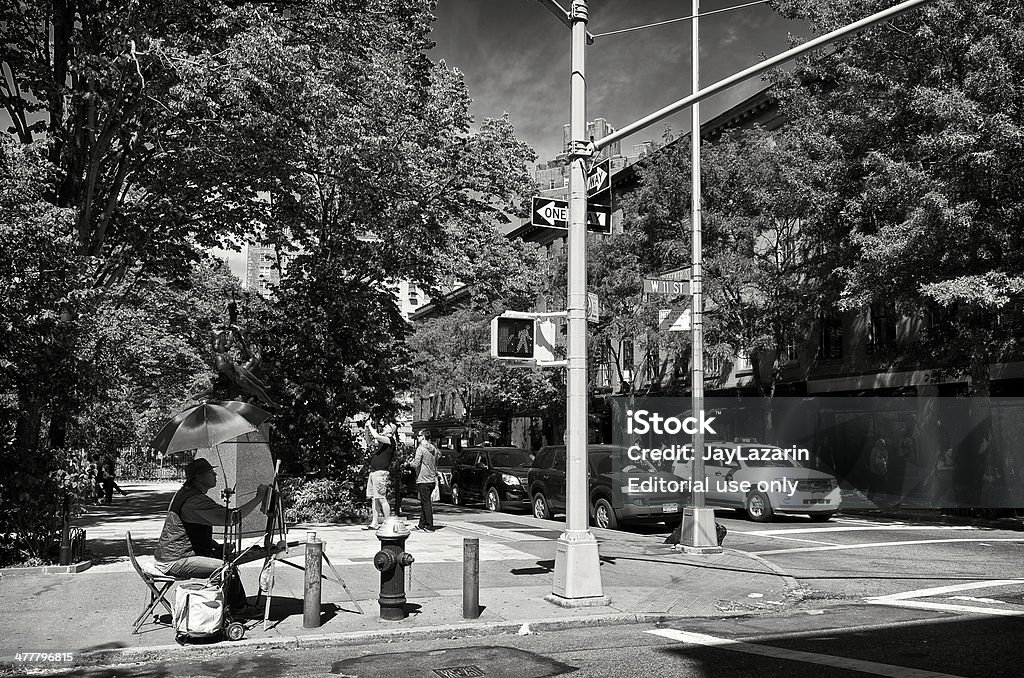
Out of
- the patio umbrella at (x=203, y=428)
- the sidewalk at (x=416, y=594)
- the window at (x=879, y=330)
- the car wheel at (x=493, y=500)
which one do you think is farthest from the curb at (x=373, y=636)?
the window at (x=879, y=330)

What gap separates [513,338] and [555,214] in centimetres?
166

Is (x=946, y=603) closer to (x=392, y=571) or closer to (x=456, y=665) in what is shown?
(x=456, y=665)

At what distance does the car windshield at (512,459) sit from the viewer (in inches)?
965

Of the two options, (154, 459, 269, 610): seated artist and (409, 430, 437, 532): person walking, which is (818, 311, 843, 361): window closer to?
(409, 430, 437, 532): person walking

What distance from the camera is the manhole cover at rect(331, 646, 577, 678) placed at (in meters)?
6.86

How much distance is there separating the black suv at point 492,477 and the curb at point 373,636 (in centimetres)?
1359

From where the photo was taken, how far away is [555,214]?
1073 centimetres

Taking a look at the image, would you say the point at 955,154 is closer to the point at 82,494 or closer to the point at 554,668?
the point at 554,668

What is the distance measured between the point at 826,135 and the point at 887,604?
58.3 ft

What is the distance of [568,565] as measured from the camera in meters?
9.72

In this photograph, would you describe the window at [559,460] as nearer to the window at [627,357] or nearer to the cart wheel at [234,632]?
the cart wheel at [234,632]

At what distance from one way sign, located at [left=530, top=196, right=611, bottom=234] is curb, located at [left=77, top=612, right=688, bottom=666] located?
4.69m

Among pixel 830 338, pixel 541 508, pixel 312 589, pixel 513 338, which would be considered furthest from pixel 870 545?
pixel 830 338

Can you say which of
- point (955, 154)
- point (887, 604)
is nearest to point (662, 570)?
point (887, 604)
